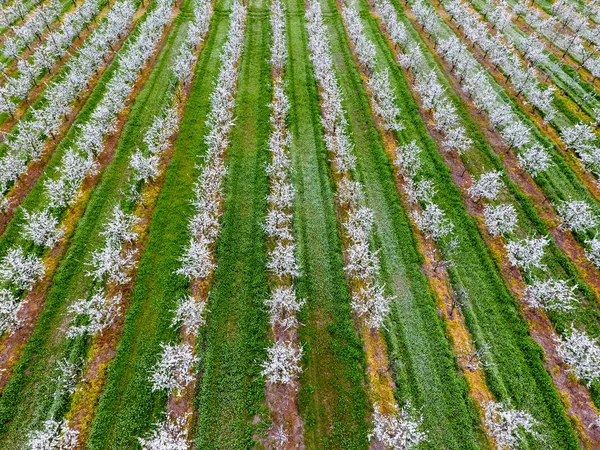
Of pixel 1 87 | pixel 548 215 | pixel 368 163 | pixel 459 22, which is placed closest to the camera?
pixel 548 215

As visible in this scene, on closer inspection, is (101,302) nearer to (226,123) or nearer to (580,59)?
(226,123)

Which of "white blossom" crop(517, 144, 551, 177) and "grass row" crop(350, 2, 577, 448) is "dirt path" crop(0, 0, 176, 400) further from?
"white blossom" crop(517, 144, 551, 177)

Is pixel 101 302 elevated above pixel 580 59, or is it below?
below

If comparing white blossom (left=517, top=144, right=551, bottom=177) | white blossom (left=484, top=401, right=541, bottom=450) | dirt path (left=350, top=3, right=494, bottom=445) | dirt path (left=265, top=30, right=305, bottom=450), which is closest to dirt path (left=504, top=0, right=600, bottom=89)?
white blossom (left=517, top=144, right=551, bottom=177)

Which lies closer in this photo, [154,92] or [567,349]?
[567,349]

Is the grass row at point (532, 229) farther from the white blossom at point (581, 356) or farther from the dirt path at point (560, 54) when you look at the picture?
the dirt path at point (560, 54)

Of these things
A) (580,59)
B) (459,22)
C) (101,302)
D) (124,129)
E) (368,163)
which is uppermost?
(459,22)

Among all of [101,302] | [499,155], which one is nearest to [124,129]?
[101,302]
